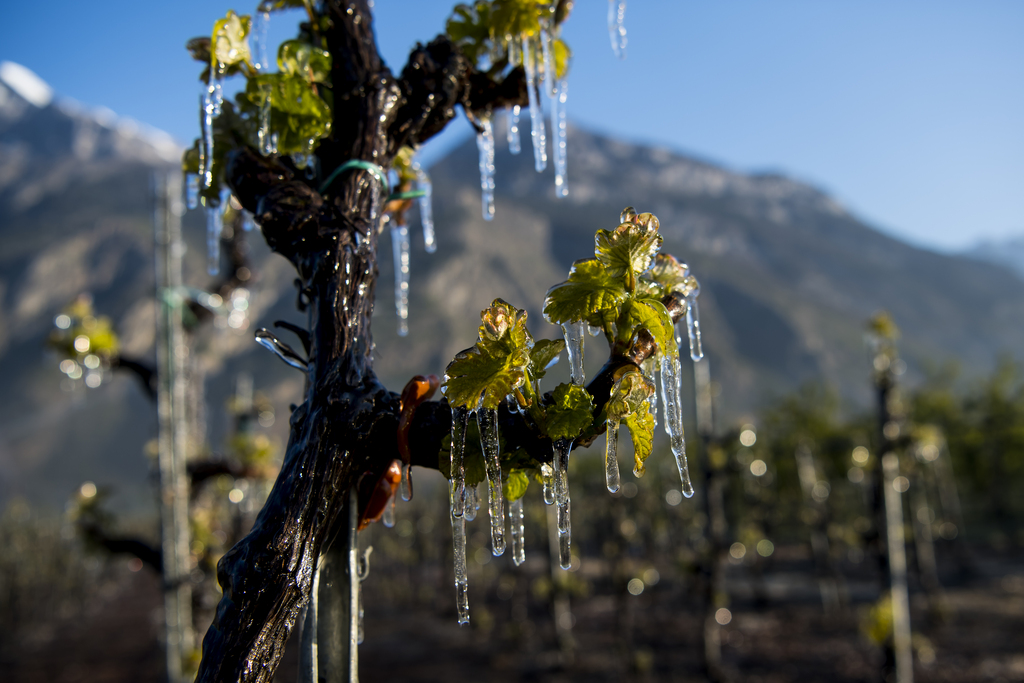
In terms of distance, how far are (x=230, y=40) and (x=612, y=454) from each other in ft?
4.18

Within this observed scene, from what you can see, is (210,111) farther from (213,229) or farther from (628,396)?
(628,396)

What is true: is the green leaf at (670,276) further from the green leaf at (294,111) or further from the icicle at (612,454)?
the green leaf at (294,111)

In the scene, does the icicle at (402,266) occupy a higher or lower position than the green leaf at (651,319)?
higher

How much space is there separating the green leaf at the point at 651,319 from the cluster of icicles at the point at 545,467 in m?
0.07

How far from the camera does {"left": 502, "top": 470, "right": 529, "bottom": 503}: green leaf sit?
125cm

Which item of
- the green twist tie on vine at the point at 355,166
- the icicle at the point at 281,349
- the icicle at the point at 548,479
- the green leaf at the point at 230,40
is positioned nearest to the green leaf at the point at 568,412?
the icicle at the point at 548,479

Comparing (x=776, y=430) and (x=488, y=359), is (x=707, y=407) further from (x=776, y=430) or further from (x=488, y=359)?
(x=776, y=430)

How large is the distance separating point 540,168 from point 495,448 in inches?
43.3

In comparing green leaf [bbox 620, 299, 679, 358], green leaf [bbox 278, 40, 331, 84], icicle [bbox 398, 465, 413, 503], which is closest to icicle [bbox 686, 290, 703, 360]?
green leaf [bbox 620, 299, 679, 358]

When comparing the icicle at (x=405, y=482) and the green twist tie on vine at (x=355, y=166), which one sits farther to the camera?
the green twist tie on vine at (x=355, y=166)

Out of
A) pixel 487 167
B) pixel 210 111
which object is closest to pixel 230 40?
pixel 210 111

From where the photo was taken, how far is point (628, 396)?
1.09 m

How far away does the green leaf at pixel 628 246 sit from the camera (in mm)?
1123

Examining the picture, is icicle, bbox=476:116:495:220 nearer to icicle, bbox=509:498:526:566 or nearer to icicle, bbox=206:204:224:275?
icicle, bbox=206:204:224:275
